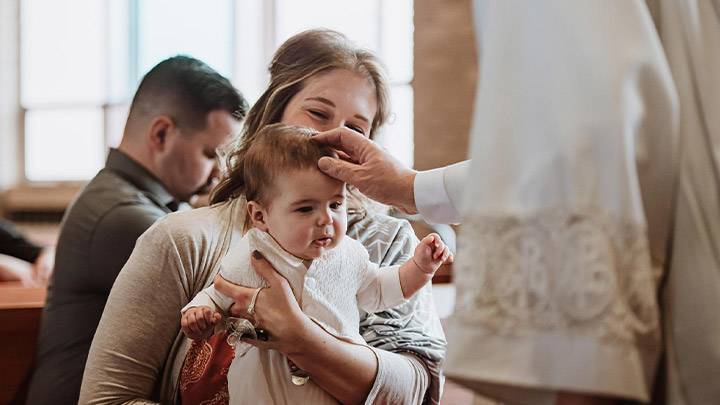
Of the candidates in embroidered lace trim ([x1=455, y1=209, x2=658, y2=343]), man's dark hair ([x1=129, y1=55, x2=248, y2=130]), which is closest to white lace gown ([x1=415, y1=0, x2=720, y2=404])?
embroidered lace trim ([x1=455, y1=209, x2=658, y2=343])

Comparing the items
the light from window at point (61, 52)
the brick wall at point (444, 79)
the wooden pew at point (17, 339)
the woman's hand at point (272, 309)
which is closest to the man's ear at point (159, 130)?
the wooden pew at point (17, 339)

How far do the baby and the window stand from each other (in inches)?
208

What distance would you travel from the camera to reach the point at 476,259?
1062 mm

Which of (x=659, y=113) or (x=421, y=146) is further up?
(x=659, y=113)

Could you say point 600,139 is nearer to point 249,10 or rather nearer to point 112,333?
point 112,333

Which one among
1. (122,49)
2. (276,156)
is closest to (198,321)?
(276,156)

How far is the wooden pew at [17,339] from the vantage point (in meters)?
3.30

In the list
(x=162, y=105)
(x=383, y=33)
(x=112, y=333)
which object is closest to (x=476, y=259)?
(x=112, y=333)

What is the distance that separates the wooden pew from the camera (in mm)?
3305

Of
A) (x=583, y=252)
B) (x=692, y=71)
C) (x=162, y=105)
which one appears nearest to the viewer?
(x=583, y=252)

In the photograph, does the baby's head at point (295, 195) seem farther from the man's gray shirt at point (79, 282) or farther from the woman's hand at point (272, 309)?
the man's gray shirt at point (79, 282)

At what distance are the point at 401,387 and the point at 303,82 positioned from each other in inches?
31.0

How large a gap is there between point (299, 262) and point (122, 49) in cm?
726

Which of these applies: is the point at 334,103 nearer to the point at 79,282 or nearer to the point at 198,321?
the point at 198,321
